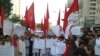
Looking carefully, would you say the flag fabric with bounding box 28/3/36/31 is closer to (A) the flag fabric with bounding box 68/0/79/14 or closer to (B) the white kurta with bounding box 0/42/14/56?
(A) the flag fabric with bounding box 68/0/79/14

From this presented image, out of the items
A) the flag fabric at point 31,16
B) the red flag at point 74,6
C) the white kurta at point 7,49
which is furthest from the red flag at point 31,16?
the white kurta at point 7,49

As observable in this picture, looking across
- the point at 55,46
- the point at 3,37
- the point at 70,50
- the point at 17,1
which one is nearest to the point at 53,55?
the point at 55,46

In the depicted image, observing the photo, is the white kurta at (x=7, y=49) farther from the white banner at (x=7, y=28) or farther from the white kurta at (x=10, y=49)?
the white banner at (x=7, y=28)

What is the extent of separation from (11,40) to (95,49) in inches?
129

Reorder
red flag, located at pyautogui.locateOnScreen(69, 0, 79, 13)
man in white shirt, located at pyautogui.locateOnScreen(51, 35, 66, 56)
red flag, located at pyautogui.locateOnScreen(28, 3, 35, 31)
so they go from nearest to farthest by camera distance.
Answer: red flag, located at pyautogui.locateOnScreen(69, 0, 79, 13) → man in white shirt, located at pyautogui.locateOnScreen(51, 35, 66, 56) → red flag, located at pyautogui.locateOnScreen(28, 3, 35, 31)

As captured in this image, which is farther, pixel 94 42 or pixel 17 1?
pixel 17 1

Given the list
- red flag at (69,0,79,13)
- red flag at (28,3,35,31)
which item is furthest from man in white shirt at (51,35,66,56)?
red flag at (28,3,35,31)

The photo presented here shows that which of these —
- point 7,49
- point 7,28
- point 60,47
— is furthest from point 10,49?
point 60,47

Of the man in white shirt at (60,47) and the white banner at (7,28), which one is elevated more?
the white banner at (7,28)

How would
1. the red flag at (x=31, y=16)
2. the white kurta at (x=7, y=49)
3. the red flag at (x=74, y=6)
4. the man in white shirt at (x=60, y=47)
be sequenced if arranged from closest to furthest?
the white kurta at (x=7, y=49) < the red flag at (x=74, y=6) < the man in white shirt at (x=60, y=47) < the red flag at (x=31, y=16)

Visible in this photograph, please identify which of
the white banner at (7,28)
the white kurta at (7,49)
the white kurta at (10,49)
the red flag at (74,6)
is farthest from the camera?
the red flag at (74,6)

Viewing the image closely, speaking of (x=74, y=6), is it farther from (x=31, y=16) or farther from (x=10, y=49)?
(x=31, y=16)

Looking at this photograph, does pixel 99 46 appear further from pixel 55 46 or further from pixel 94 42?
pixel 55 46

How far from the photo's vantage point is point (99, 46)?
53.8ft
